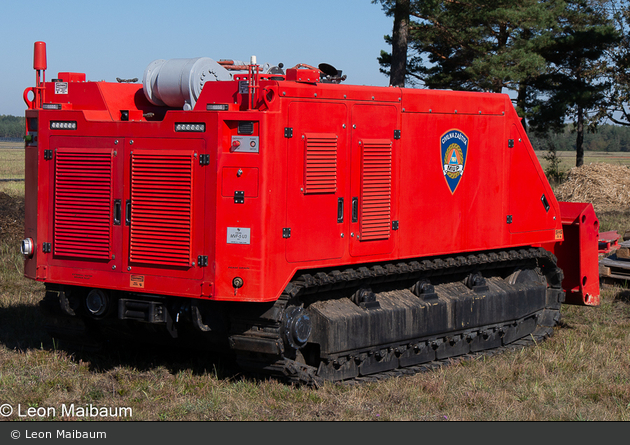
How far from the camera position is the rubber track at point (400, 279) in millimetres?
7691

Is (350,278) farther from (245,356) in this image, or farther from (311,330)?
(245,356)

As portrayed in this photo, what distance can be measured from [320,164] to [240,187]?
3.05 ft

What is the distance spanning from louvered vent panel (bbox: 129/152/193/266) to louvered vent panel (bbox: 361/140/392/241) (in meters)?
1.86

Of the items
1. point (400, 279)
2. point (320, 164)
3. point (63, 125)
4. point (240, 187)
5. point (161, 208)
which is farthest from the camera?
point (400, 279)

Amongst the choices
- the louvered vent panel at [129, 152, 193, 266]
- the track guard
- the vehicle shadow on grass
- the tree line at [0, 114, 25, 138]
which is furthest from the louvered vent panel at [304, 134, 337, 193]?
the tree line at [0, 114, 25, 138]

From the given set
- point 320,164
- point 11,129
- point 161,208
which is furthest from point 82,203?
point 11,129

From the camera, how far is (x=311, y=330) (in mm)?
7996

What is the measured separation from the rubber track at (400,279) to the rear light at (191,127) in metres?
1.64

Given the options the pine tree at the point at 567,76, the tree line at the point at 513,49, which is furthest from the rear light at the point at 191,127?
the pine tree at the point at 567,76

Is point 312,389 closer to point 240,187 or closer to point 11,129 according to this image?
point 240,187

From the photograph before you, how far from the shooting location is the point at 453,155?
9250 millimetres

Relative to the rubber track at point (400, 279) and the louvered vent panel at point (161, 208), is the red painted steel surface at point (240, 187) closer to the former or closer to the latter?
the louvered vent panel at point (161, 208)

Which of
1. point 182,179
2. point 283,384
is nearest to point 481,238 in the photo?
point 283,384

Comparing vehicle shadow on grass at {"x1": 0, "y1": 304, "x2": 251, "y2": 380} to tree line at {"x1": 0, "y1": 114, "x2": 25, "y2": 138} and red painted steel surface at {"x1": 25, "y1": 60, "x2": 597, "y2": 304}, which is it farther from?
tree line at {"x1": 0, "y1": 114, "x2": 25, "y2": 138}
